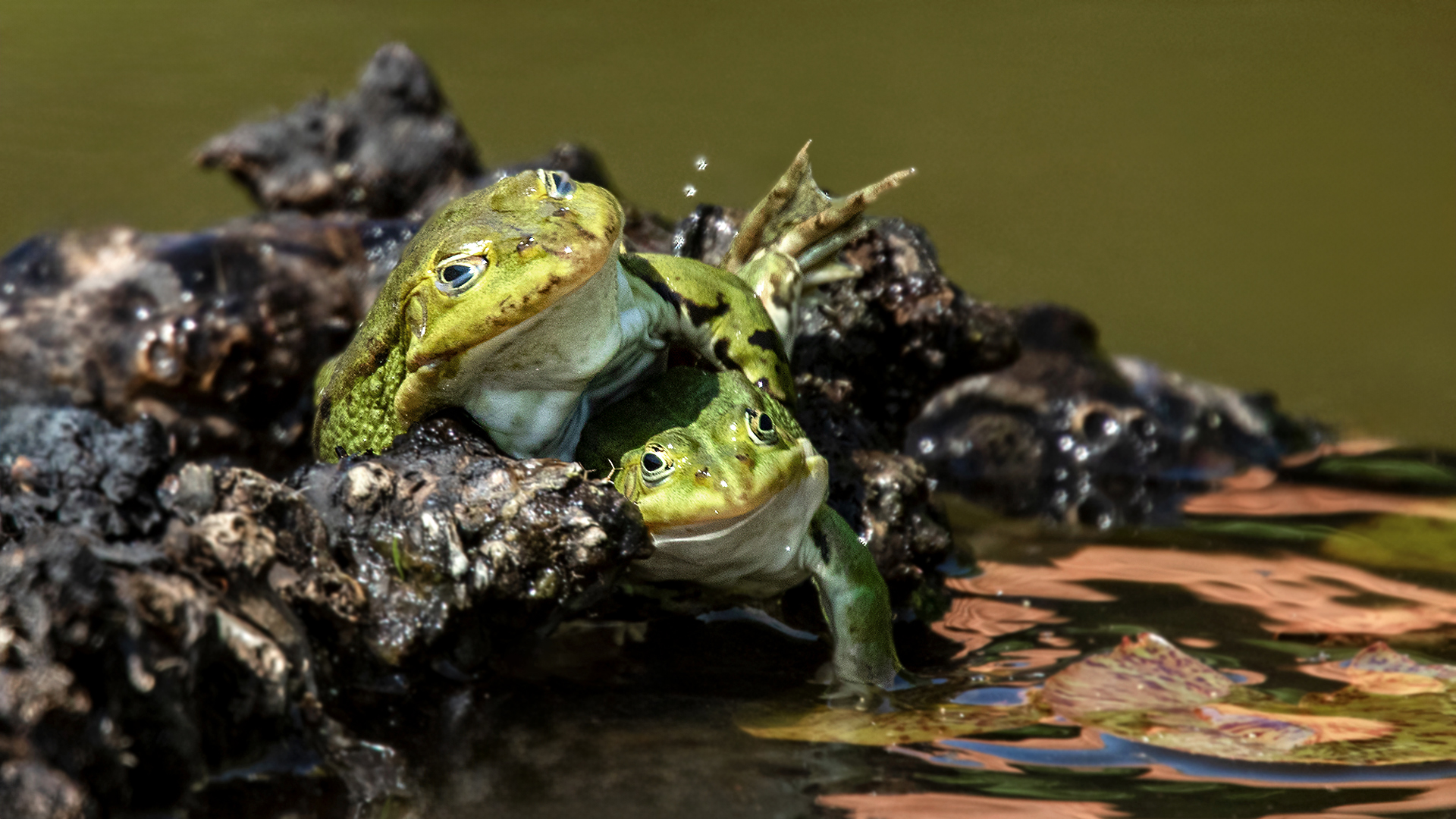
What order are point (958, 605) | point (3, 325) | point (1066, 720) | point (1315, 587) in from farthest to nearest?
point (3, 325), point (1315, 587), point (958, 605), point (1066, 720)

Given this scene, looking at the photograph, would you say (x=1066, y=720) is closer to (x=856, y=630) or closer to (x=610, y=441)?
(x=856, y=630)

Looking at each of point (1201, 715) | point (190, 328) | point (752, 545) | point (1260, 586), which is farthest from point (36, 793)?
point (1260, 586)

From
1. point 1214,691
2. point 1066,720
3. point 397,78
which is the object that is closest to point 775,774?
point 1066,720

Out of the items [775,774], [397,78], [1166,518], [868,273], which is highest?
[397,78]

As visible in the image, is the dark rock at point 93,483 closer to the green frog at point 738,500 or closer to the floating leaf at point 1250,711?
the green frog at point 738,500

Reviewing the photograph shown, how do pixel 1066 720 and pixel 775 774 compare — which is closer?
pixel 775 774

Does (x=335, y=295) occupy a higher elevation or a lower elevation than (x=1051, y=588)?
higher
